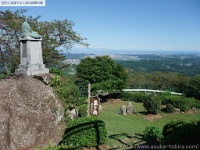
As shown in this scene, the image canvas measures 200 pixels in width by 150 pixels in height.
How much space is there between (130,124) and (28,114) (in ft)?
25.0

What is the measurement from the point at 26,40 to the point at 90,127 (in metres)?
6.99

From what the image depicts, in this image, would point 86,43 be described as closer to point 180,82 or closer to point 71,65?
point 71,65

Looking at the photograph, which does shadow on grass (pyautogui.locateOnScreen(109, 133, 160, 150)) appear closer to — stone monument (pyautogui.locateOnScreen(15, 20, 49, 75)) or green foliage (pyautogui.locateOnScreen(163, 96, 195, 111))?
stone monument (pyautogui.locateOnScreen(15, 20, 49, 75))

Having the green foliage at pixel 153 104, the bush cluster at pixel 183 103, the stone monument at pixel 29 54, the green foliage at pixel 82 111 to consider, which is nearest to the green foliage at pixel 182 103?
the bush cluster at pixel 183 103

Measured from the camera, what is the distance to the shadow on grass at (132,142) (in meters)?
9.11

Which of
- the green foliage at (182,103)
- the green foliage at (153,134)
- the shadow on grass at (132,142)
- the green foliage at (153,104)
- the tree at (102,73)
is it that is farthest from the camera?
the tree at (102,73)

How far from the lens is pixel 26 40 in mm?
12680

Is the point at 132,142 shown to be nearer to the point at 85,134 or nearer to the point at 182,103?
the point at 85,134

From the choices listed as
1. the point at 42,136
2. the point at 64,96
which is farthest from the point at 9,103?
the point at 64,96

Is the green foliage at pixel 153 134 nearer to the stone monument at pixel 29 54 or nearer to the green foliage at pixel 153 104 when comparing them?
the green foliage at pixel 153 104

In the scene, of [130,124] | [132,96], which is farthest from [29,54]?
[132,96]

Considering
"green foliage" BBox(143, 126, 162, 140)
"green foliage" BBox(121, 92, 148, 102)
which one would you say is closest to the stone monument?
"green foliage" BBox(143, 126, 162, 140)

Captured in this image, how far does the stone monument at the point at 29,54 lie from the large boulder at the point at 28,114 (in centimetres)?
77

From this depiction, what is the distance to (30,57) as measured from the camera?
12758mm
